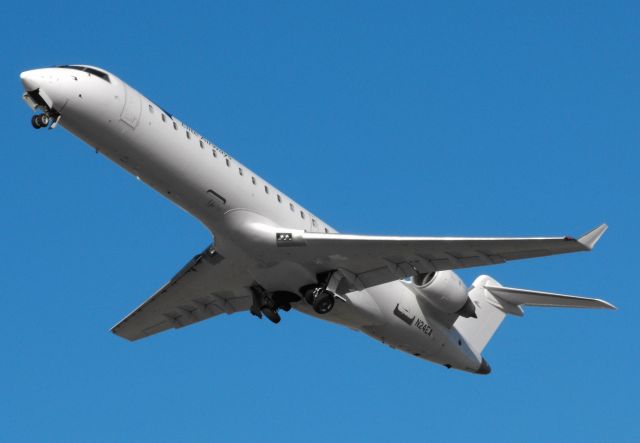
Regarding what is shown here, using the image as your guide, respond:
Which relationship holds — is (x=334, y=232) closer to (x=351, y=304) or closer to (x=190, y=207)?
(x=351, y=304)

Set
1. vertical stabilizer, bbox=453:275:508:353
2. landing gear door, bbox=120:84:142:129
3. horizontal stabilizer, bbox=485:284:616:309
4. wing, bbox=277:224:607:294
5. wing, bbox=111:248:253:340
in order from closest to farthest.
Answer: landing gear door, bbox=120:84:142:129, wing, bbox=277:224:607:294, wing, bbox=111:248:253:340, horizontal stabilizer, bbox=485:284:616:309, vertical stabilizer, bbox=453:275:508:353

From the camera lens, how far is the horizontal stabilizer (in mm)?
25772

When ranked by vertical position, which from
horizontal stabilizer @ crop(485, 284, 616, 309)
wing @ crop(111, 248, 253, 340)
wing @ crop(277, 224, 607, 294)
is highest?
horizontal stabilizer @ crop(485, 284, 616, 309)

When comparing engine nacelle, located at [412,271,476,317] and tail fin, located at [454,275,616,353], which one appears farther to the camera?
tail fin, located at [454,275,616,353]

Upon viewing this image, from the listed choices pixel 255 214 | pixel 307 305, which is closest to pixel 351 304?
pixel 307 305

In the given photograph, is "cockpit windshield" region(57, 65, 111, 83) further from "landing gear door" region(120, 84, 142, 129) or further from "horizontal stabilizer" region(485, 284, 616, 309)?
"horizontal stabilizer" region(485, 284, 616, 309)

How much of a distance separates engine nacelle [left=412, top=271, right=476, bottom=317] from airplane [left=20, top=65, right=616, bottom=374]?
0.03 m

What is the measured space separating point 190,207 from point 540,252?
22.0ft

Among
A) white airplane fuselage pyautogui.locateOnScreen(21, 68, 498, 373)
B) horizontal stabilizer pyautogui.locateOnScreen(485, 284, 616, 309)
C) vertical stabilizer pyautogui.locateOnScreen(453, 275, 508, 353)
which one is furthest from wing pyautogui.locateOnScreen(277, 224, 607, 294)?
vertical stabilizer pyautogui.locateOnScreen(453, 275, 508, 353)

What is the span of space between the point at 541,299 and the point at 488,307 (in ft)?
7.68

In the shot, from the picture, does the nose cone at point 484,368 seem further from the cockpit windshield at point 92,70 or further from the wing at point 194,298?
the cockpit windshield at point 92,70

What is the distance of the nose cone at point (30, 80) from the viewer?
21500 millimetres

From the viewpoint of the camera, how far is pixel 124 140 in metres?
22.1

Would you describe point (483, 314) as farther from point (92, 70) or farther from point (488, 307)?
point (92, 70)
